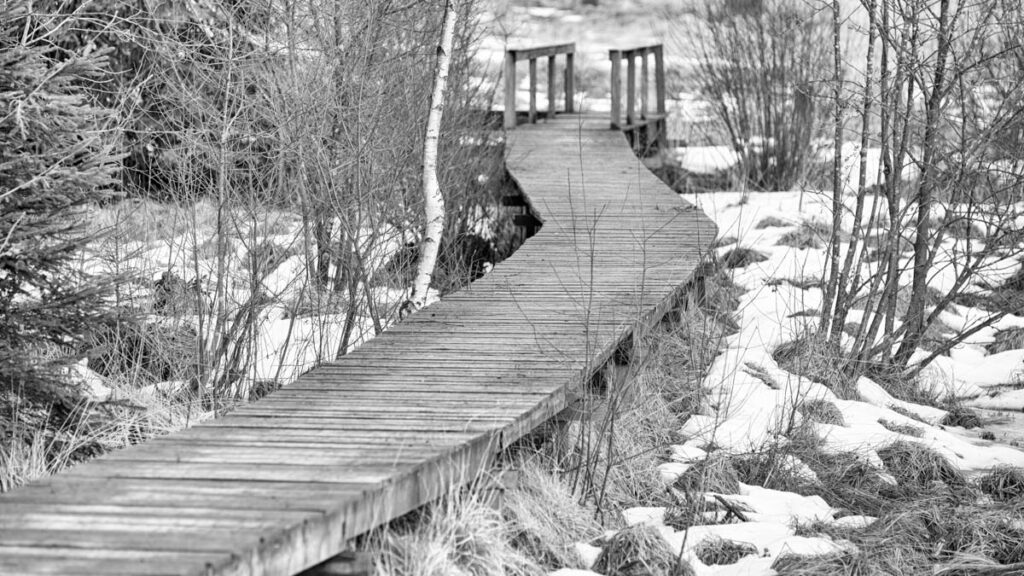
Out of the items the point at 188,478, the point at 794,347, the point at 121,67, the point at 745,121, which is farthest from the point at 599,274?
the point at 745,121

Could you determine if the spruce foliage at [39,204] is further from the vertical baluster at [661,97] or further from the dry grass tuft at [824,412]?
the vertical baluster at [661,97]

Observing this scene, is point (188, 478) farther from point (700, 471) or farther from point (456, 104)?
point (456, 104)

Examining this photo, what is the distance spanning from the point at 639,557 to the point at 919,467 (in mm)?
1961

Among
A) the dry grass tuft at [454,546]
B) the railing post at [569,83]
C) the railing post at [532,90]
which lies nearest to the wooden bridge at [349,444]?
the dry grass tuft at [454,546]

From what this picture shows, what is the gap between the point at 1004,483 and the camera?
5.55 meters

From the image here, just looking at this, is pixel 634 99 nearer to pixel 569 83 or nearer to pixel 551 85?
pixel 551 85

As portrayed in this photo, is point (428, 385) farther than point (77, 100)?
No

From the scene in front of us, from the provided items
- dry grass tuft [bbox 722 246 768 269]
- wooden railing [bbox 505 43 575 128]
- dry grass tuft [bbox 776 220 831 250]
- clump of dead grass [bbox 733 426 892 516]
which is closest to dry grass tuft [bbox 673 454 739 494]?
clump of dead grass [bbox 733 426 892 516]

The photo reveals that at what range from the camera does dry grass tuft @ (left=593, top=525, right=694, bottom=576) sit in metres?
4.29

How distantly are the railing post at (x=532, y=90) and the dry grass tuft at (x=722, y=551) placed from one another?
28.4 feet

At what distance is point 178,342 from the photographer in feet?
21.6

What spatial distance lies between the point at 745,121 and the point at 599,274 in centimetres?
659

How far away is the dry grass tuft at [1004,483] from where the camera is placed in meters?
5.46

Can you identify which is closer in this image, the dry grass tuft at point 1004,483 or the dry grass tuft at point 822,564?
the dry grass tuft at point 822,564
